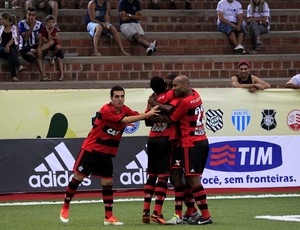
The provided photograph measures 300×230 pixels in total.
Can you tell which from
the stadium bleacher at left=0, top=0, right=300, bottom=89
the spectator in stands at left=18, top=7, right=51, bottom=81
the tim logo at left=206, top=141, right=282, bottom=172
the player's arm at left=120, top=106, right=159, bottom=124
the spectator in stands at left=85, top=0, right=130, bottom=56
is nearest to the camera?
the player's arm at left=120, top=106, right=159, bottom=124

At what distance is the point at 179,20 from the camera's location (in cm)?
2450

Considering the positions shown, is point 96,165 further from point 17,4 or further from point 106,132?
point 17,4

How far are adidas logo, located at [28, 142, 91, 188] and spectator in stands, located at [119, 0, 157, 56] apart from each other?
566cm

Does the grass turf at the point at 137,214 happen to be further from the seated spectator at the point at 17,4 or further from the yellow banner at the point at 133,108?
the seated spectator at the point at 17,4

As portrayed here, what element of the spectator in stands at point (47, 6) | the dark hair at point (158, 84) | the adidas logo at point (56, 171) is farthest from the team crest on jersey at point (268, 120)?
the spectator in stands at point (47, 6)

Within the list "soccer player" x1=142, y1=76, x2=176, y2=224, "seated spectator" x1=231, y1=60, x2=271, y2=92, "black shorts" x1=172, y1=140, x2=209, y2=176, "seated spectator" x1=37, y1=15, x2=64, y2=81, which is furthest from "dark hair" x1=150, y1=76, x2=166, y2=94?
"seated spectator" x1=37, y1=15, x2=64, y2=81

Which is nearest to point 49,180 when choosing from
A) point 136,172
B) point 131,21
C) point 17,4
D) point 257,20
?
point 136,172

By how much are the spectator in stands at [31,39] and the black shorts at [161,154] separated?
7956mm

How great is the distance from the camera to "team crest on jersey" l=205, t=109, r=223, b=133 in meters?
18.1

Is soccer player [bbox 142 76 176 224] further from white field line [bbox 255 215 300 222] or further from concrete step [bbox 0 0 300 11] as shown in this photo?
concrete step [bbox 0 0 300 11]

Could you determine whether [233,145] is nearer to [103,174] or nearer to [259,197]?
[259,197]

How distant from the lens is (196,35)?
2328 cm

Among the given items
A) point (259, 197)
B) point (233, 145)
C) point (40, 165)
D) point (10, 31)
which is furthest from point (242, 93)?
point (10, 31)

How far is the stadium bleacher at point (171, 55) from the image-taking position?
70.3ft
